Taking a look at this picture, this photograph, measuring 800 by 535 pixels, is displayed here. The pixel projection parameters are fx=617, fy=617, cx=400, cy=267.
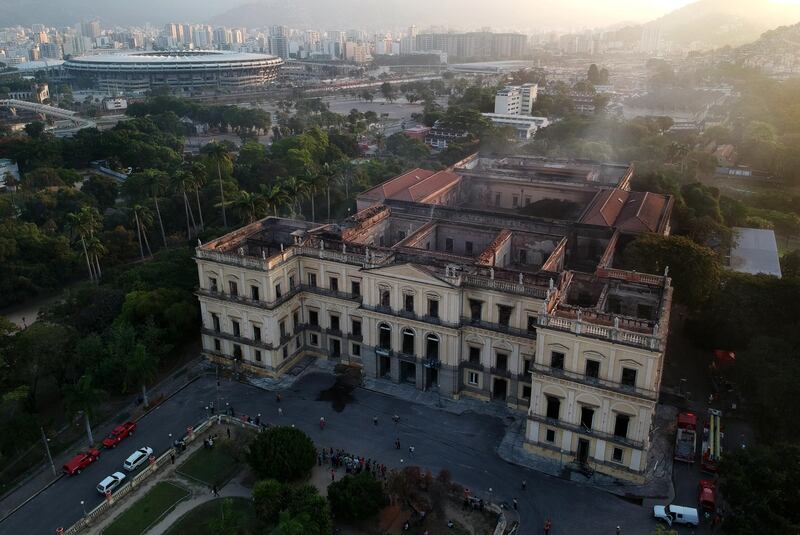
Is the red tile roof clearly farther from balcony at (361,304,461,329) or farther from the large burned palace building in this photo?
balcony at (361,304,461,329)

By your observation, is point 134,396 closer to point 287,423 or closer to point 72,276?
point 287,423

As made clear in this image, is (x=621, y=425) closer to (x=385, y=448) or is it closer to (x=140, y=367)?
(x=385, y=448)

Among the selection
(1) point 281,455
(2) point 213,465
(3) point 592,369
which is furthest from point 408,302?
(2) point 213,465

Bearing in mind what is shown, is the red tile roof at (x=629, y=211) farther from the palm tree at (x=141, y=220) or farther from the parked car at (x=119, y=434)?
the palm tree at (x=141, y=220)

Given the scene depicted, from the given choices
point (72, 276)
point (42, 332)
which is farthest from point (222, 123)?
point (42, 332)

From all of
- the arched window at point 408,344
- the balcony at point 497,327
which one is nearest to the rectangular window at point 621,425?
the balcony at point 497,327
